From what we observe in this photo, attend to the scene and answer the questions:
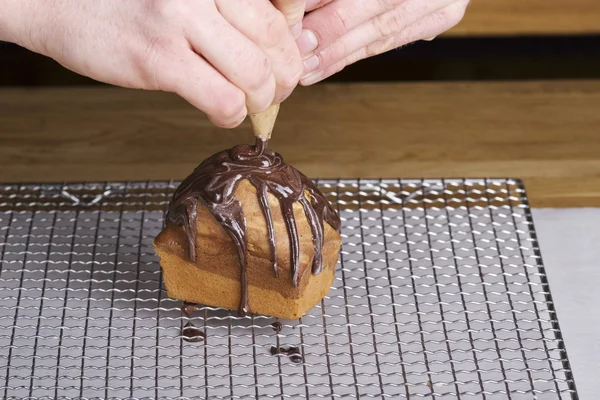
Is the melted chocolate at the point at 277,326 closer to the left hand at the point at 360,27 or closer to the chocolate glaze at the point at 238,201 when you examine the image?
the chocolate glaze at the point at 238,201

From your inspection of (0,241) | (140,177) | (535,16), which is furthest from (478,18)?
(0,241)

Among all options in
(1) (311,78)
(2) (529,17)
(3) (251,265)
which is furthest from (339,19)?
(2) (529,17)

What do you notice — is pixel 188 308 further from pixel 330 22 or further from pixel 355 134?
pixel 355 134

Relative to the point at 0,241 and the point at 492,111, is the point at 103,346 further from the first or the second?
the point at 492,111

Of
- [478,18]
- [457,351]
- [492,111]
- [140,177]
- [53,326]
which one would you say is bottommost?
[457,351]

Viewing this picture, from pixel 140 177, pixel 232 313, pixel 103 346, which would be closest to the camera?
pixel 103 346

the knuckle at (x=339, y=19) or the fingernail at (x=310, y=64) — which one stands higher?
the knuckle at (x=339, y=19)

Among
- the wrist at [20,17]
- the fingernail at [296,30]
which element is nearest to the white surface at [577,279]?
the fingernail at [296,30]
